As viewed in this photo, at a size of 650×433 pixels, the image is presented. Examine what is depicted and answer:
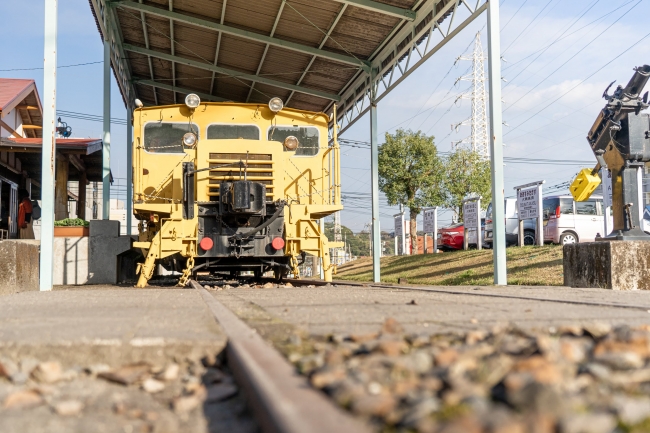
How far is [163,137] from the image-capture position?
11.2 m

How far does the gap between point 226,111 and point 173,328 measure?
840 centimetres

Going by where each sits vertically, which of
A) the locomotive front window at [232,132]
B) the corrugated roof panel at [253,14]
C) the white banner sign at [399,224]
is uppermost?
the corrugated roof panel at [253,14]

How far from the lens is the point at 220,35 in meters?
14.8

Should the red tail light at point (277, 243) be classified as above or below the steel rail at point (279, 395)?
above

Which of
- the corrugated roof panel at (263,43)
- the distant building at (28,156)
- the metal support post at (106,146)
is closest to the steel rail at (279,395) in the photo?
the corrugated roof panel at (263,43)

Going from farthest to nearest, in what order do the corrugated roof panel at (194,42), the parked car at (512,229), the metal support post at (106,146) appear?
the parked car at (512,229) < the corrugated roof panel at (194,42) < the metal support post at (106,146)

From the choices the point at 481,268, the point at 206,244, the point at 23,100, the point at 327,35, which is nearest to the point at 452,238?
the point at 481,268

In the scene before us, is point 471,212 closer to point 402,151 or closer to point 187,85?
point 187,85

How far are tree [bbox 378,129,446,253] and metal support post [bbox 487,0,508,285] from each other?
899 inches

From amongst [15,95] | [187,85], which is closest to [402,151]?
[187,85]

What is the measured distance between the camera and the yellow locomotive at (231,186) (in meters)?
9.76

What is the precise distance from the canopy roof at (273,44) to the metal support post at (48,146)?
377 cm

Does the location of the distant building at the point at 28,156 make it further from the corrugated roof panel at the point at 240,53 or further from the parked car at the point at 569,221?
the parked car at the point at 569,221

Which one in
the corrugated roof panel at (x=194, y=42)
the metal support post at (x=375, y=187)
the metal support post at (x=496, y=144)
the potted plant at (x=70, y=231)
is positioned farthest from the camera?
the metal support post at (x=375, y=187)
